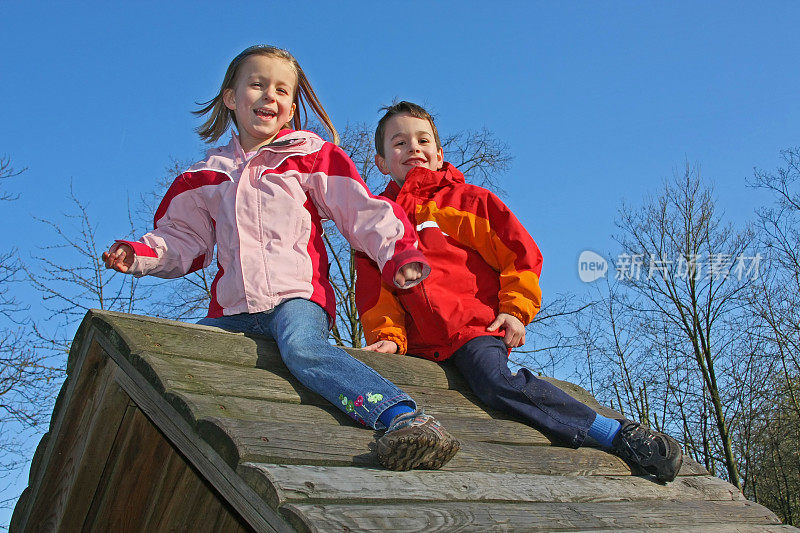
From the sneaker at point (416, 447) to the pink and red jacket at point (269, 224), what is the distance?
3.20 feet

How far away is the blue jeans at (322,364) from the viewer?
2365 mm

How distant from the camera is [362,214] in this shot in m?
3.18

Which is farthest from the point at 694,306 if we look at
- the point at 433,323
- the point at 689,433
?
the point at 433,323

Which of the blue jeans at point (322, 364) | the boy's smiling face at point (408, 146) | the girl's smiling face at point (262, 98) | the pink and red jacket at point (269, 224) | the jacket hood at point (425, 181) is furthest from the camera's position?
the boy's smiling face at point (408, 146)

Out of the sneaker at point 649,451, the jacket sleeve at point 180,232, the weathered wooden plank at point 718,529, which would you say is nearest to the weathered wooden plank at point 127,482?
the jacket sleeve at point 180,232

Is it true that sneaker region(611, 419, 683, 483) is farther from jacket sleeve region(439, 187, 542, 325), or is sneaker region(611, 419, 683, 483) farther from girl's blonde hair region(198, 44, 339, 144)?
girl's blonde hair region(198, 44, 339, 144)

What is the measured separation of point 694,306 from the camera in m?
14.2

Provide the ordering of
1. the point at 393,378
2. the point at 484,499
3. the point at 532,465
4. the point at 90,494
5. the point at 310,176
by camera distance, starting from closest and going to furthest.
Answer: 1. the point at 484,499
2. the point at 532,465
3. the point at 90,494
4. the point at 393,378
5. the point at 310,176

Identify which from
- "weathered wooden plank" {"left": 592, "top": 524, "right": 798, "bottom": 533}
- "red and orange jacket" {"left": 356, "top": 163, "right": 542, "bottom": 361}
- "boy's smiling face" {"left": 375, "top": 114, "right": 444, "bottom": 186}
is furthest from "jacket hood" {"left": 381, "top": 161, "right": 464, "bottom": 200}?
"weathered wooden plank" {"left": 592, "top": 524, "right": 798, "bottom": 533}

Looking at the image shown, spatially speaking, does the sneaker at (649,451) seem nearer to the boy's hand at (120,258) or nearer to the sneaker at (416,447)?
the sneaker at (416,447)

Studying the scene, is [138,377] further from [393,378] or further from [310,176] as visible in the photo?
[310,176]

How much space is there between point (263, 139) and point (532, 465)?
2.08 meters

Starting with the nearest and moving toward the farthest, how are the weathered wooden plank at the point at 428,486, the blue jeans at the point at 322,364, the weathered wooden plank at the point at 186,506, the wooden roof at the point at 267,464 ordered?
the weathered wooden plank at the point at 428,486 → the wooden roof at the point at 267,464 → the blue jeans at the point at 322,364 → the weathered wooden plank at the point at 186,506

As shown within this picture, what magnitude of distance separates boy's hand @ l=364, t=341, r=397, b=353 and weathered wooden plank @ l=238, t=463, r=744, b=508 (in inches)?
42.2
